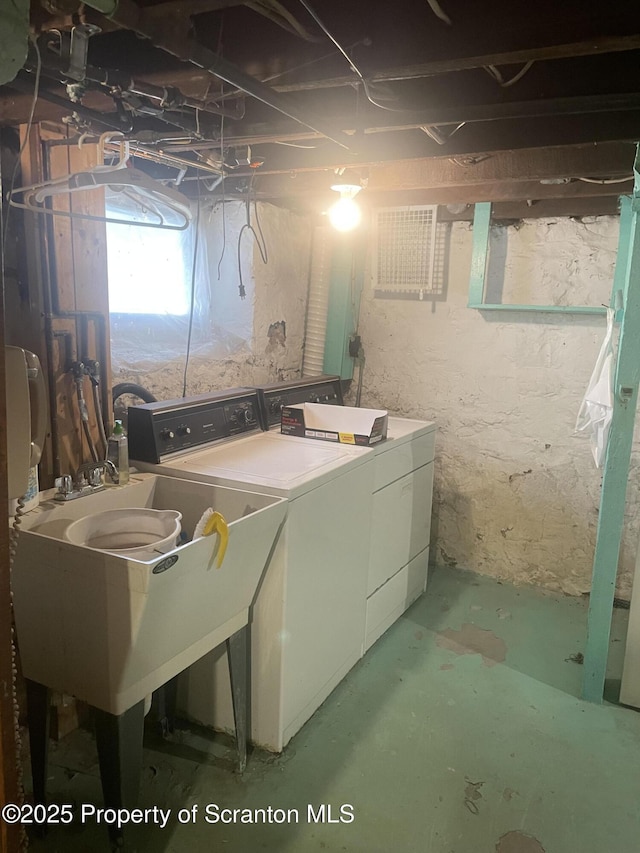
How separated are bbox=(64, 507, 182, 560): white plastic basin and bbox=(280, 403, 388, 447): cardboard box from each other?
0.87 m

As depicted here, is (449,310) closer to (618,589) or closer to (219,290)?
(219,290)

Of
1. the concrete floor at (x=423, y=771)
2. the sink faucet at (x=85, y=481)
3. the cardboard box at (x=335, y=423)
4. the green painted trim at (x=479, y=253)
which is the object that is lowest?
the concrete floor at (x=423, y=771)

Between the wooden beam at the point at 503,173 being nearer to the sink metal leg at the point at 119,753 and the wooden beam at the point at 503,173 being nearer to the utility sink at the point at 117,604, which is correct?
the utility sink at the point at 117,604

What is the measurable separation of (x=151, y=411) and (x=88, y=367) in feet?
0.82

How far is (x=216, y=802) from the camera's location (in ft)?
5.81

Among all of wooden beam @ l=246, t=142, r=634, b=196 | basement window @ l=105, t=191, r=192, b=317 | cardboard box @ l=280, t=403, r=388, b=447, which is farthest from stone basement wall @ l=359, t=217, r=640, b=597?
basement window @ l=105, t=191, r=192, b=317

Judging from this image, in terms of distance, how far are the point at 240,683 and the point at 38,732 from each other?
22.3 inches

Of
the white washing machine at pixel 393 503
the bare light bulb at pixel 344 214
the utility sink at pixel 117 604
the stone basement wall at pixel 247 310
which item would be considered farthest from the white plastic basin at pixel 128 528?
the bare light bulb at pixel 344 214

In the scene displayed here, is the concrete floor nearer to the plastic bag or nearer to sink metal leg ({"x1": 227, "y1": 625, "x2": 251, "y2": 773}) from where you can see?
sink metal leg ({"x1": 227, "y1": 625, "x2": 251, "y2": 773})

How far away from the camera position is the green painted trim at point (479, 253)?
296 cm

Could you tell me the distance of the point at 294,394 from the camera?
2840mm

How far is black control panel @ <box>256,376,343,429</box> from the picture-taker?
2629mm

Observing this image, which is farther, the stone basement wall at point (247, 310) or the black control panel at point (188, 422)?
the stone basement wall at point (247, 310)

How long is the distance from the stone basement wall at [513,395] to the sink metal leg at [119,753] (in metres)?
2.27
